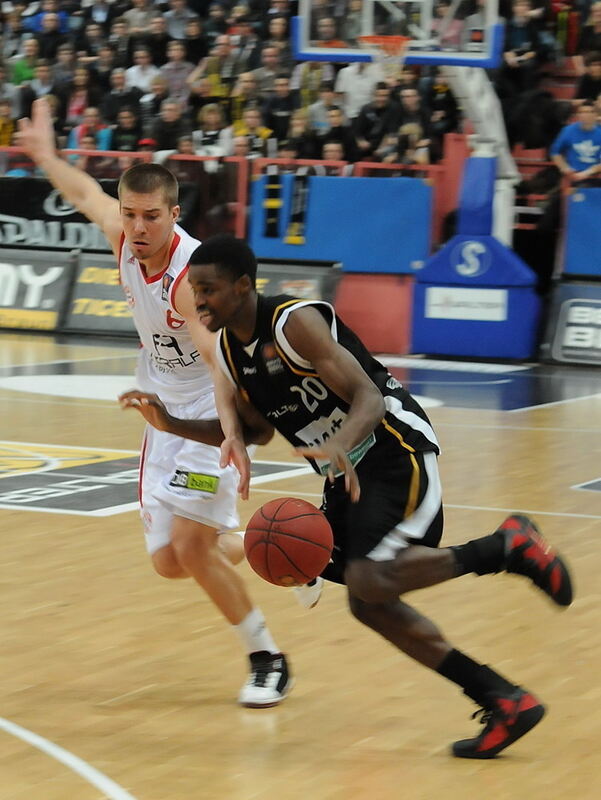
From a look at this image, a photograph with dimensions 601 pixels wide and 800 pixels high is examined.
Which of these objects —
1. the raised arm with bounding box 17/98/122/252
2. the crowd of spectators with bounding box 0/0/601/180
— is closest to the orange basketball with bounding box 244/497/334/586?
the raised arm with bounding box 17/98/122/252

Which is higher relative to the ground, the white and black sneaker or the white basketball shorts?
the white basketball shorts

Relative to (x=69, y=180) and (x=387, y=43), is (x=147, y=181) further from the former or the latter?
(x=387, y=43)

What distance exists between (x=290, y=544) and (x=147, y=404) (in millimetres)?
681

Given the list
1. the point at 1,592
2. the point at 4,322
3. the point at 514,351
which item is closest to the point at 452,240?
the point at 514,351

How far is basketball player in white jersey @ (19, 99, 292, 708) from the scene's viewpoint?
16.4ft

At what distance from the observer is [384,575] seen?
4.36 metres

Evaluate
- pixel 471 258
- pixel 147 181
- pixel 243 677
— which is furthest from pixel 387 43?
pixel 243 677

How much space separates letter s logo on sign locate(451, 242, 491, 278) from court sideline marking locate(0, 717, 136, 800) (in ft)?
41.4

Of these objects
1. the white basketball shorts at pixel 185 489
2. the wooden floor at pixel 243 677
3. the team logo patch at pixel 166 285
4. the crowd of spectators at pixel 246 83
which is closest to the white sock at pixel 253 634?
the wooden floor at pixel 243 677

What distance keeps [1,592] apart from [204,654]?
4.08ft

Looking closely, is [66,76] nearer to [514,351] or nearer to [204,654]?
[514,351]

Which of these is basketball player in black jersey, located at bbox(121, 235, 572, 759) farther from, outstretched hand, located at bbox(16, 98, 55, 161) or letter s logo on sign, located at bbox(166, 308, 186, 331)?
outstretched hand, located at bbox(16, 98, 55, 161)

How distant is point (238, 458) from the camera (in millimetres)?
4500

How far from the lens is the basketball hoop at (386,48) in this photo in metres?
15.4
